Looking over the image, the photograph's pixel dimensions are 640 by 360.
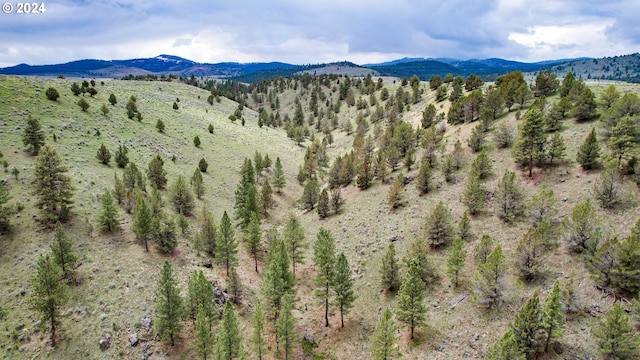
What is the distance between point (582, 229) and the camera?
38.8 m

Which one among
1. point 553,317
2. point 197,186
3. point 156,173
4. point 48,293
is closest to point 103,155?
point 156,173

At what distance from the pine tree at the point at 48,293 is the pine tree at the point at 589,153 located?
67.8 m

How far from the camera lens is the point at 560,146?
52.6m

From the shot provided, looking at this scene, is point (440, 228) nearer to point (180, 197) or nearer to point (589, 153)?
point (589, 153)

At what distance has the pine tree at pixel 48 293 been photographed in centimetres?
3388

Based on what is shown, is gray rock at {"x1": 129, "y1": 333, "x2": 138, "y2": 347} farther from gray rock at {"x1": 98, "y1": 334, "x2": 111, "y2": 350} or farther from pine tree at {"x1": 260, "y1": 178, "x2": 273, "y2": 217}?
pine tree at {"x1": 260, "y1": 178, "x2": 273, "y2": 217}

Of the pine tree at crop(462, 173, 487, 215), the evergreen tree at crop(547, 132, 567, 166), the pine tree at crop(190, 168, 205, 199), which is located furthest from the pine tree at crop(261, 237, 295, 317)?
the evergreen tree at crop(547, 132, 567, 166)

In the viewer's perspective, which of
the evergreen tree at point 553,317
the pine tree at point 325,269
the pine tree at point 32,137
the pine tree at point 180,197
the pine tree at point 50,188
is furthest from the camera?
the pine tree at point 180,197

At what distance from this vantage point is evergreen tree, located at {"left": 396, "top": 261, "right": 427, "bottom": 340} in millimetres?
37781

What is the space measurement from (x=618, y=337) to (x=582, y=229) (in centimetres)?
1442

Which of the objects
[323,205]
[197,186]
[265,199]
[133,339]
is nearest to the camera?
[133,339]

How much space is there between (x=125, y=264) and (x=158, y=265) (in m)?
4.05

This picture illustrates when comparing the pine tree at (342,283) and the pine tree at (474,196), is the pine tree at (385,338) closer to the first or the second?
the pine tree at (342,283)

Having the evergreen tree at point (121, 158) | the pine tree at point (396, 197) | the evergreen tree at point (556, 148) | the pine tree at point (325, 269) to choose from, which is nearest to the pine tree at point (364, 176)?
the pine tree at point (396, 197)
